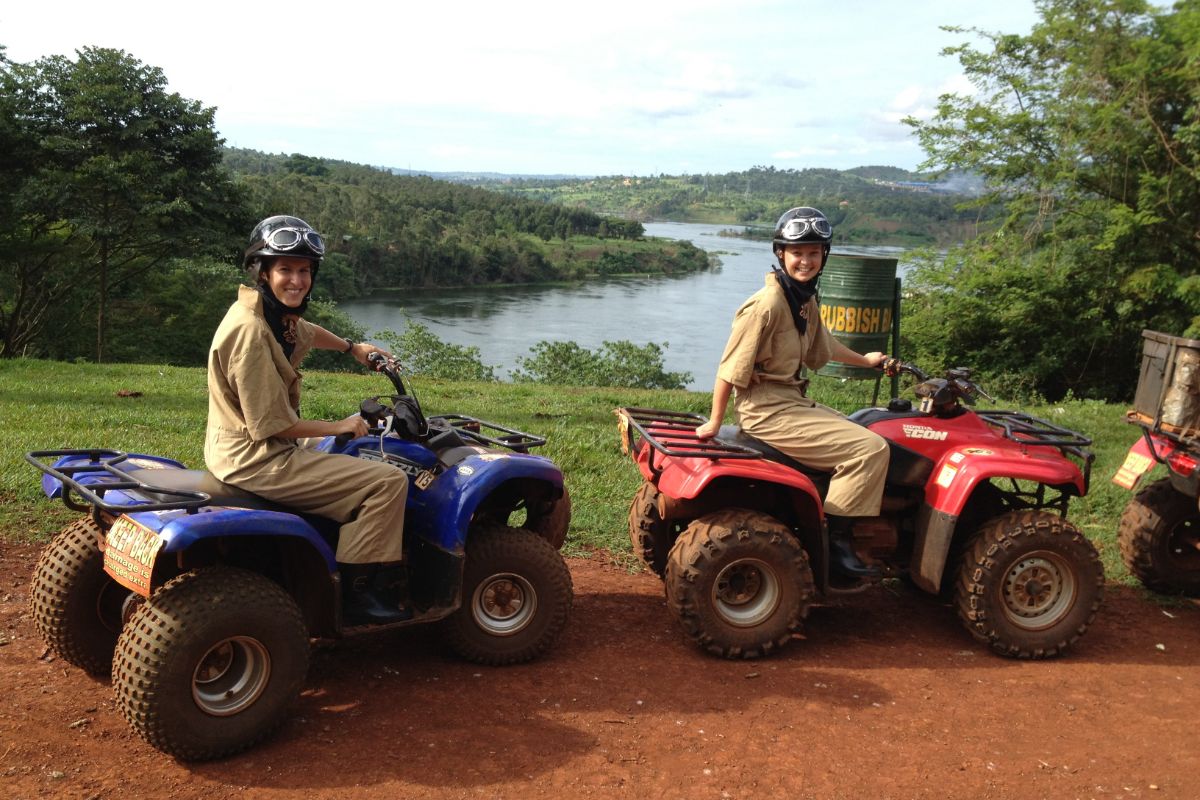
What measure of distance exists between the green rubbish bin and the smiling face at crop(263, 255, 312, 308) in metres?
7.82

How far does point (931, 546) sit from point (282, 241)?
3.74m

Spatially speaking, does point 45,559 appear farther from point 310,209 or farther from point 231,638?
point 310,209

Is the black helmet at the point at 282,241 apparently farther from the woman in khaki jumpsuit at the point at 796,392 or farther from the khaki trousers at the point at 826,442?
the khaki trousers at the point at 826,442

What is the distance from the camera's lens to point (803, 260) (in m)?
5.44

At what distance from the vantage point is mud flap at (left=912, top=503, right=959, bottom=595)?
18.1ft

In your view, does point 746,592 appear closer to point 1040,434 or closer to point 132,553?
point 1040,434

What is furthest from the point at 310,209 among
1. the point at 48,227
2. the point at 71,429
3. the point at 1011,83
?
the point at 71,429

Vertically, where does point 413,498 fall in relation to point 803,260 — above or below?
below

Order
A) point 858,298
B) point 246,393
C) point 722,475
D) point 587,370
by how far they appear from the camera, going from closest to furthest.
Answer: point 246,393 < point 722,475 < point 858,298 < point 587,370

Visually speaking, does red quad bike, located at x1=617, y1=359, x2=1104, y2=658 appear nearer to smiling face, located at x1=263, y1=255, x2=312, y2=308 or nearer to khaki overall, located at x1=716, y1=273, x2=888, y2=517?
khaki overall, located at x1=716, y1=273, x2=888, y2=517

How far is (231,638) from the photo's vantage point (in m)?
4.03

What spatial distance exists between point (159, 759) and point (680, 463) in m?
2.84

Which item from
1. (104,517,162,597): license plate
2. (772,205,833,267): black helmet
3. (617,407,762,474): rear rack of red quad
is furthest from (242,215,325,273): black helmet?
(772,205,833,267): black helmet

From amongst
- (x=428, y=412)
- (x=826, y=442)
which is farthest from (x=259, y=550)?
(x=428, y=412)
